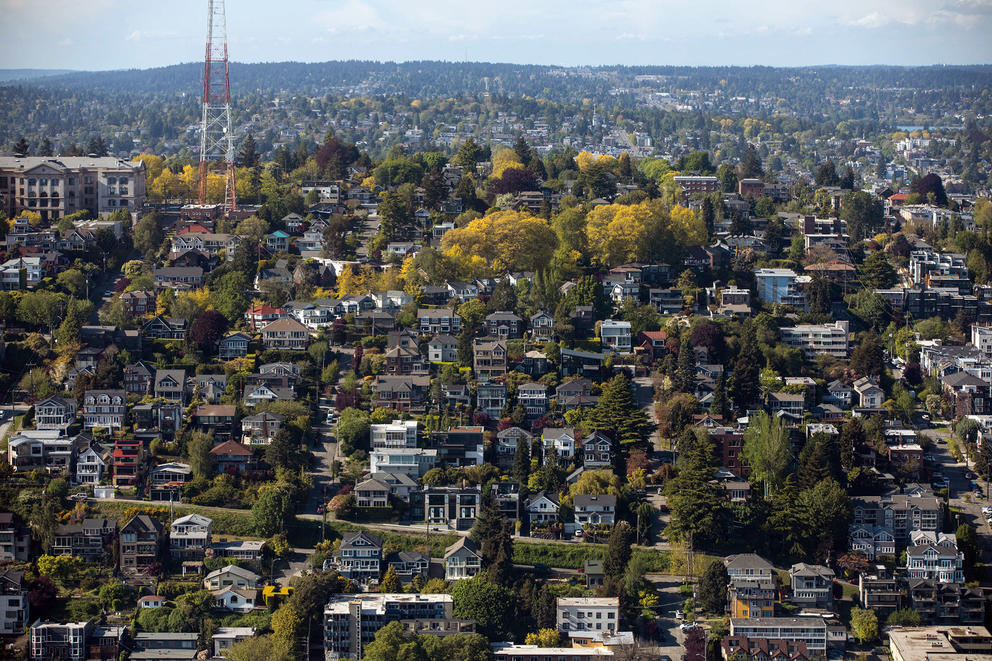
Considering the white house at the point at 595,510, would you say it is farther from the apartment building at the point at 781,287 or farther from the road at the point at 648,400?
the apartment building at the point at 781,287

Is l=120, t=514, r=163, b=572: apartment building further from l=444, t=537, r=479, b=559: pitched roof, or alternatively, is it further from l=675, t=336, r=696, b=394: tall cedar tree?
l=675, t=336, r=696, b=394: tall cedar tree

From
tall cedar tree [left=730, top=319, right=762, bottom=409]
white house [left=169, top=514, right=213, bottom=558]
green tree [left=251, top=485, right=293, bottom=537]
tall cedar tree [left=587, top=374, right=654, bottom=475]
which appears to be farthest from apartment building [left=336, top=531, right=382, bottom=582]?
tall cedar tree [left=730, top=319, right=762, bottom=409]

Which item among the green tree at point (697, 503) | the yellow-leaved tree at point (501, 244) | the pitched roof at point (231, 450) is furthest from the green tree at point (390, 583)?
the yellow-leaved tree at point (501, 244)

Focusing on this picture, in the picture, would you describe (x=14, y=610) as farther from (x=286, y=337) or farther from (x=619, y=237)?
(x=619, y=237)

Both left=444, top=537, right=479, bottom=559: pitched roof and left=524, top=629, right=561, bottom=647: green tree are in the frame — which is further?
left=444, top=537, right=479, bottom=559: pitched roof

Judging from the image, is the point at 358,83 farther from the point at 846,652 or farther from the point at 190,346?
the point at 846,652
